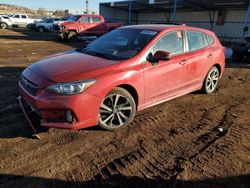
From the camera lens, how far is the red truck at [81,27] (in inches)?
807

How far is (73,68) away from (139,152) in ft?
5.42

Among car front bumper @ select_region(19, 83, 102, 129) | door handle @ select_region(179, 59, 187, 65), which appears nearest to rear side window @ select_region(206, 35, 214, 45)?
door handle @ select_region(179, 59, 187, 65)

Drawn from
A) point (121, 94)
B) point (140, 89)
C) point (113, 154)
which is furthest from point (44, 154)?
point (140, 89)

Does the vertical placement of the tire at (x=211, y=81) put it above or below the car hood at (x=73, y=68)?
below

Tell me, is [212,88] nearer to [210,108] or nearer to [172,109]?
[210,108]

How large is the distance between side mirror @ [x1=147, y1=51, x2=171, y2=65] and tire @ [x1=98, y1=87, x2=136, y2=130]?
77cm

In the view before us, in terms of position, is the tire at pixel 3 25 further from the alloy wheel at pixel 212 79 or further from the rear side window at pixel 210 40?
the alloy wheel at pixel 212 79

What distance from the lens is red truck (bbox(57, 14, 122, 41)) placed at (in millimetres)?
20500

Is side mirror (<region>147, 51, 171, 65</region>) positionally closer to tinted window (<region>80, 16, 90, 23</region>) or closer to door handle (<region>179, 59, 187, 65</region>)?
door handle (<region>179, 59, 187, 65</region>)

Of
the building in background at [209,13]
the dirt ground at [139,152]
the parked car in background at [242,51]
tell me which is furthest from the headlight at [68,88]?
the building in background at [209,13]

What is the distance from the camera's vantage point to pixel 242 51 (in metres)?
12.0

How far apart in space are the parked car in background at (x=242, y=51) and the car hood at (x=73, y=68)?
31.0 feet

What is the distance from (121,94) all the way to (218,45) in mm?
3495

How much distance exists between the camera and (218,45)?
21.4 feet
